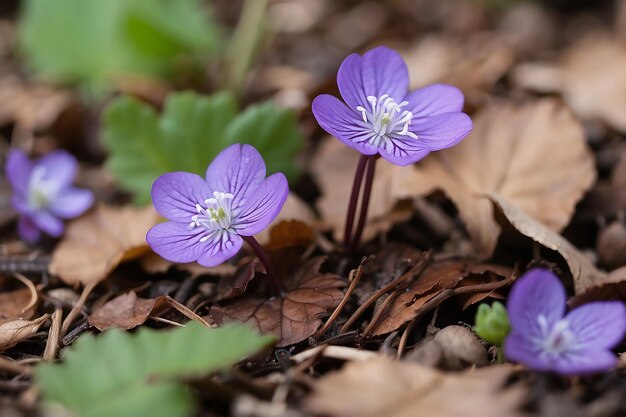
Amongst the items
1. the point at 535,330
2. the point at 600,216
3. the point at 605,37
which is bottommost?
the point at 535,330

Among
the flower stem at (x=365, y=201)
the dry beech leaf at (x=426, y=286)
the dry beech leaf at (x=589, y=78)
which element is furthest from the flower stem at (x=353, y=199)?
the dry beech leaf at (x=589, y=78)

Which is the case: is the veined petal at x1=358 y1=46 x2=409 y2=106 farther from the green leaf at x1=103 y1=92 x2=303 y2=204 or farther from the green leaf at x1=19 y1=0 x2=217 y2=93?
the green leaf at x1=19 y1=0 x2=217 y2=93

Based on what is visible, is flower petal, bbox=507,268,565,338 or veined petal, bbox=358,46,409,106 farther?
veined petal, bbox=358,46,409,106

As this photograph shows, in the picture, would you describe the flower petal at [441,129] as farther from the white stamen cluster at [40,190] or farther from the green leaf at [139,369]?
the white stamen cluster at [40,190]

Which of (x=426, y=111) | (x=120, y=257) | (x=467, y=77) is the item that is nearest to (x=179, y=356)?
(x=120, y=257)

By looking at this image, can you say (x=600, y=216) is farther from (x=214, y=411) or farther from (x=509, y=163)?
(x=214, y=411)

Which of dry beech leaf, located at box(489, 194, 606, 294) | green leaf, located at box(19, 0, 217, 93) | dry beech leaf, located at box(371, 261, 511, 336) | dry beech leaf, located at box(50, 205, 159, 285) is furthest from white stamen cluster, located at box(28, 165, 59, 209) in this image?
dry beech leaf, located at box(489, 194, 606, 294)
